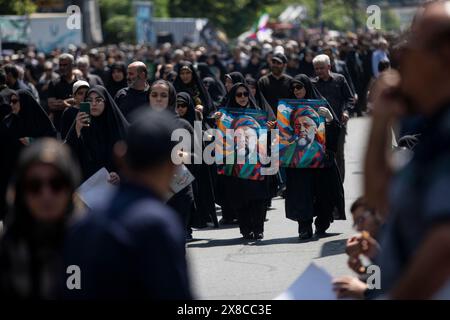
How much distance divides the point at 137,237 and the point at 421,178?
2.62ft

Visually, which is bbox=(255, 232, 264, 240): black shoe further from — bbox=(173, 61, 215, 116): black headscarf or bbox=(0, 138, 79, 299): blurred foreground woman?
bbox=(0, 138, 79, 299): blurred foreground woman

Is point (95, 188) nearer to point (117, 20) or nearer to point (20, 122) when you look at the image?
point (20, 122)

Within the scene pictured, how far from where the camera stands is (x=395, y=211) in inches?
138

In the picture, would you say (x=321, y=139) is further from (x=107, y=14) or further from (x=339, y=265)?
(x=107, y=14)

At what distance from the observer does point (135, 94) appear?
41.4 feet

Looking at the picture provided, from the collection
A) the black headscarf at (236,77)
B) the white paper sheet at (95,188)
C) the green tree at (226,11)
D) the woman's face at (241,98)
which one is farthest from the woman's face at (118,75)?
the green tree at (226,11)

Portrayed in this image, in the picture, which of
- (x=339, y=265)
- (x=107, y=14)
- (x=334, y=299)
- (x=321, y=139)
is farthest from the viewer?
(x=107, y=14)

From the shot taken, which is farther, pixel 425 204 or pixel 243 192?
pixel 243 192

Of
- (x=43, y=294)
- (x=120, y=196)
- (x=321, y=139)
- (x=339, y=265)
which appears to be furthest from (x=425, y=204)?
(x=321, y=139)

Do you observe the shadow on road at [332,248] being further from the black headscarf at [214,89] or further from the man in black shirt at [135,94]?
the black headscarf at [214,89]

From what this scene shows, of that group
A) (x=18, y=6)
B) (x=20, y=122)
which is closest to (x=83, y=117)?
(x=20, y=122)

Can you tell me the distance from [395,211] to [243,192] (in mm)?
8405

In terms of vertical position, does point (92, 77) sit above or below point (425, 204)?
below

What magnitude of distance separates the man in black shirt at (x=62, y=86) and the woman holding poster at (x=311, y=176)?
4.47 m
